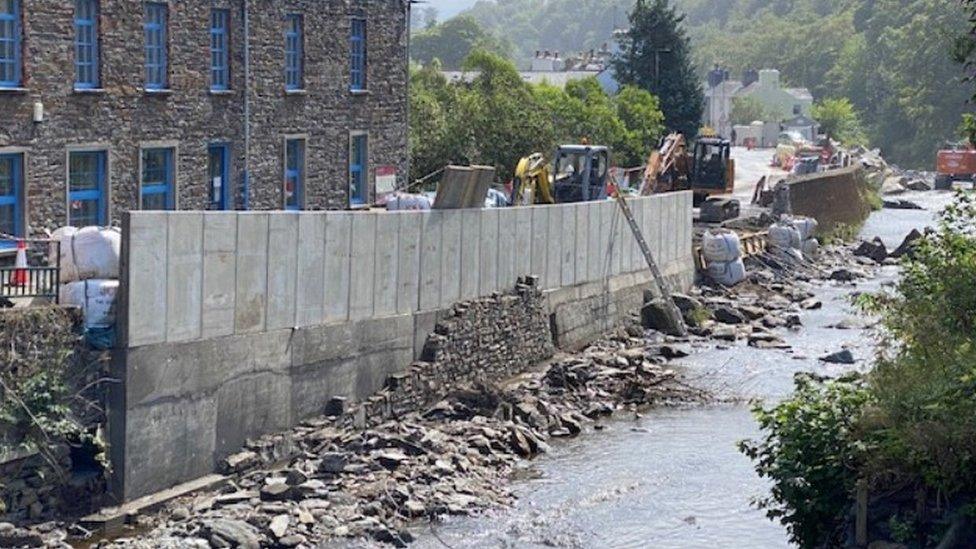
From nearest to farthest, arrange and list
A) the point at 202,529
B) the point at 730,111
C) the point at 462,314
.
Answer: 1. the point at 202,529
2. the point at 462,314
3. the point at 730,111

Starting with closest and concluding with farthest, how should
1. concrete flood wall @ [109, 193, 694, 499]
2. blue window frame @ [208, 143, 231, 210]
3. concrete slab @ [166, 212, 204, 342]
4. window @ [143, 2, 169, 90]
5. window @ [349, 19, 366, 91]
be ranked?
concrete flood wall @ [109, 193, 694, 499], concrete slab @ [166, 212, 204, 342], window @ [143, 2, 169, 90], blue window frame @ [208, 143, 231, 210], window @ [349, 19, 366, 91]

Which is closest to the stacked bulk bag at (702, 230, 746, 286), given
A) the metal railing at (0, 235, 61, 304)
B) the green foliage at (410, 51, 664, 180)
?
the green foliage at (410, 51, 664, 180)

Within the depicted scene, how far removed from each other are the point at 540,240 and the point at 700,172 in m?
26.3

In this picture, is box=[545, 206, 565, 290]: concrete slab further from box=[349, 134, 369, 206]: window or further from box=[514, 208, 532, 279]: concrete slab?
box=[349, 134, 369, 206]: window

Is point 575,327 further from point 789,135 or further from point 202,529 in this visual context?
point 789,135

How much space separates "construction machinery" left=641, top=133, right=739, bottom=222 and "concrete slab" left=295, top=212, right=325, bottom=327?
30.3 meters

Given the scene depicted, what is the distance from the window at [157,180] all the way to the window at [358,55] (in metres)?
7.68

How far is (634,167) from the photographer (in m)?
64.8

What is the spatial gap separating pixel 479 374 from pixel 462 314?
117 centimetres

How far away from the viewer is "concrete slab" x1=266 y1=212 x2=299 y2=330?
2675cm

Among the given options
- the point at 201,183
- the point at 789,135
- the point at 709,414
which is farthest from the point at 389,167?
the point at 789,135

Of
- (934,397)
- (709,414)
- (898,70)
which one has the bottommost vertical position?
(709,414)

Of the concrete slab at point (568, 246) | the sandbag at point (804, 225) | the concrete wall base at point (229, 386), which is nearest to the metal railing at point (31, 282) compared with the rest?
the concrete wall base at point (229, 386)

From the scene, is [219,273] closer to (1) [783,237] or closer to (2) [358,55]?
(2) [358,55]
